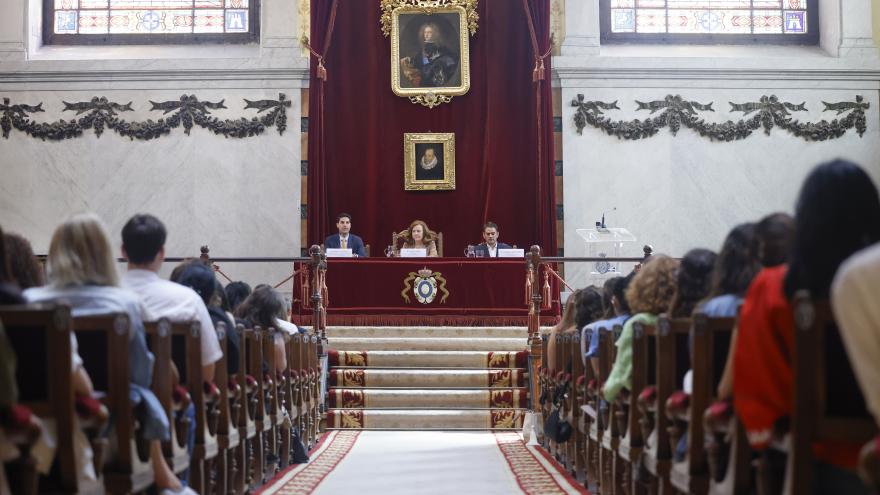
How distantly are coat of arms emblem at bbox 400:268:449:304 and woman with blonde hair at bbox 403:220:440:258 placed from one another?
1219mm

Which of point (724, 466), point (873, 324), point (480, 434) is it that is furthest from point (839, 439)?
point (480, 434)

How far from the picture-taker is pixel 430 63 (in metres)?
13.3

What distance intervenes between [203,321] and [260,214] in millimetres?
8984

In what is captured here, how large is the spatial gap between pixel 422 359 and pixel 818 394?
7.56 meters

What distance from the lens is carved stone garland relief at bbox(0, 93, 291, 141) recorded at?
42.8 feet

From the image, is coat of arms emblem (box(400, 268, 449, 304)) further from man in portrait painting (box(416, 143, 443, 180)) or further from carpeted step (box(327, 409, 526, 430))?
man in portrait painting (box(416, 143, 443, 180))

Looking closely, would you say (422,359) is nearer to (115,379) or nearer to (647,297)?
(647,297)

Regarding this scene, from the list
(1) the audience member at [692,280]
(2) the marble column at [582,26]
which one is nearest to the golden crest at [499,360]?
(2) the marble column at [582,26]

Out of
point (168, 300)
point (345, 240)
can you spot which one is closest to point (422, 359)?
point (345, 240)

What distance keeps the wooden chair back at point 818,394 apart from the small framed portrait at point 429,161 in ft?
35.6

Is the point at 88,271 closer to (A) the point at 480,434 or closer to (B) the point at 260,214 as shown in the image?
(A) the point at 480,434

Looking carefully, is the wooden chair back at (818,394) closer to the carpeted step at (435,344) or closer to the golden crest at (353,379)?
the golden crest at (353,379)

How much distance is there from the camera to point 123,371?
3.38 meters

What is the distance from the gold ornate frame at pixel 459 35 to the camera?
13227 millimetres
